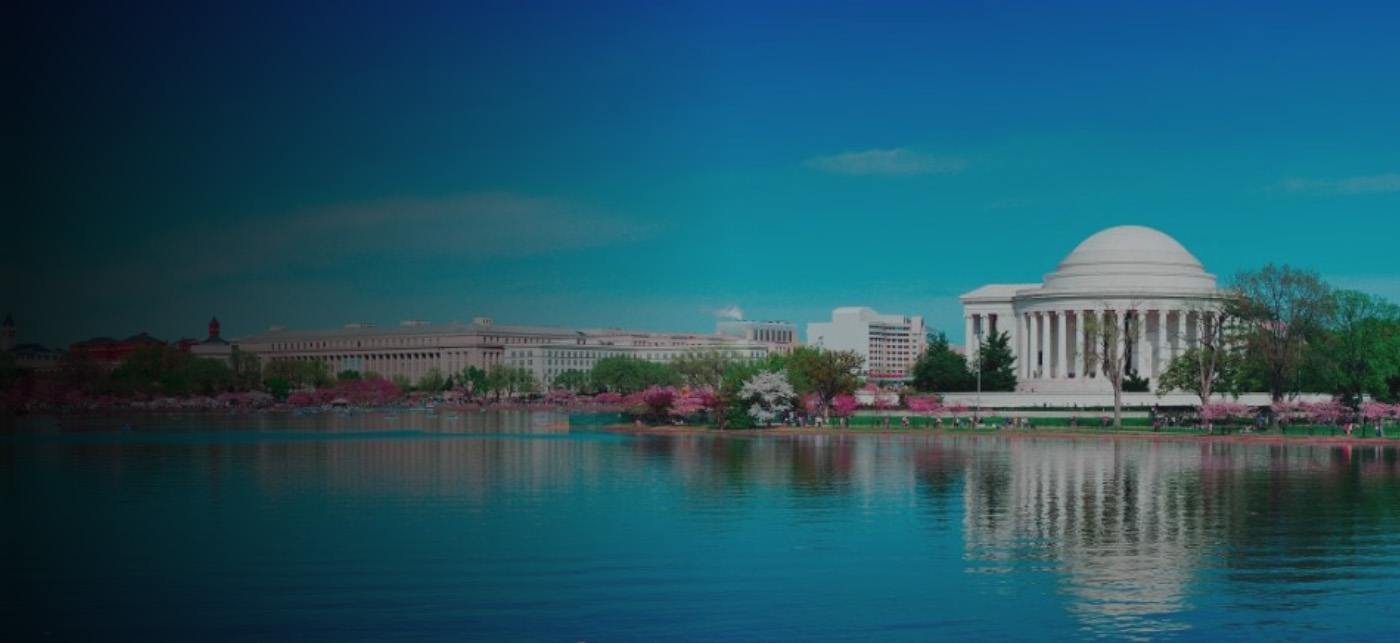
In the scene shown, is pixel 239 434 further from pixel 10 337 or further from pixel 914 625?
pixel 914 625

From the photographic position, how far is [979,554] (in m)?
28.2

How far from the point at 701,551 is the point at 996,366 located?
89859mm

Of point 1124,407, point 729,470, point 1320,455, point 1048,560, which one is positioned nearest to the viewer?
point 1048,560

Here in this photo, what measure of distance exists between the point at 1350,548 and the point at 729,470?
24.2 metres

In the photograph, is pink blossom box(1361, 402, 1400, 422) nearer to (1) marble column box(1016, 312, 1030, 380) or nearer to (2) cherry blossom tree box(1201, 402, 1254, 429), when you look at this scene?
(2) cherry blossom tree box(1201, 402, 1254, 429)

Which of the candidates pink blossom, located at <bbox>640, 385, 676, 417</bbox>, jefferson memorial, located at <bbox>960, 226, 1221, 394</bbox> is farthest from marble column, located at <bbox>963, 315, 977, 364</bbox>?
pink blossom, located at <bbox>640, 385, 676, 417</bbox>

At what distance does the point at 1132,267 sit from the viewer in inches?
4683

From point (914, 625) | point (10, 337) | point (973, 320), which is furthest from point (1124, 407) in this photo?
point (914, 625)

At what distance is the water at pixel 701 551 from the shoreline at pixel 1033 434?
58.8ft

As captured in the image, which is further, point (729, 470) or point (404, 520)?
point (729, 470)

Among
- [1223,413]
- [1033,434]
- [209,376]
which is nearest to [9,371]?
[1033,434]

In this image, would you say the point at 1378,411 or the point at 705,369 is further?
the point at 705,369

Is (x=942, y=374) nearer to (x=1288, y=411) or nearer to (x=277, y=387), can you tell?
(x=1288, y=411)

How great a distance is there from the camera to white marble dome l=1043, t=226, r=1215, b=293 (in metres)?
118
